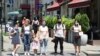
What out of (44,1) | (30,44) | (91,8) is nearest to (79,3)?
(91,8)

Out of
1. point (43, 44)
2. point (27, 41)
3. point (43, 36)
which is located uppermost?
point (43, 36)

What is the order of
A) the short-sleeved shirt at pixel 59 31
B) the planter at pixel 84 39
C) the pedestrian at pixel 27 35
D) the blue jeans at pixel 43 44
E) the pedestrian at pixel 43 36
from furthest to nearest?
the planter at pixel 84 39 < the short-sleeved shirt at pixel 59 31 < the pedestrian at pixel 27 35 < the blue jeans at pixel 43 44 < the pedestrian at pixel 43 36

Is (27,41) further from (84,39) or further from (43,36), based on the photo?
(84,39)

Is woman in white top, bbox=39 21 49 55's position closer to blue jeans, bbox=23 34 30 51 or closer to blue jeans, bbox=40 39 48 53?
blue jeans, bbox=40 39 48 53

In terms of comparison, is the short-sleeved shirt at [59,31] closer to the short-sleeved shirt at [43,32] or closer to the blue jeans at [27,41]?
the short-sleeved shirt at [43,32]

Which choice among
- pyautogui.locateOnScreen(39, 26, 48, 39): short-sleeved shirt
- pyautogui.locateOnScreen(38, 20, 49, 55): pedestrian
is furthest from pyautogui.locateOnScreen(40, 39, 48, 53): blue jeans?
pyautogui.locateOnScreen(39, 26, 48, 39): short-sleeved shirt

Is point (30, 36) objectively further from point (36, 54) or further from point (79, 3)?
point (79, 3)

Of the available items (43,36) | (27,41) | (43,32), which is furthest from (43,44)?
(27,41)

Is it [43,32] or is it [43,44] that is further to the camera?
[43,44]

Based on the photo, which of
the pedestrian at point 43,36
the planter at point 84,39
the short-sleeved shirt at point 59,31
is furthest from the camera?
the planter at point 84,39

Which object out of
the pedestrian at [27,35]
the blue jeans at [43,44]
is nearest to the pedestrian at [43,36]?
the blue jeans at [43,44]

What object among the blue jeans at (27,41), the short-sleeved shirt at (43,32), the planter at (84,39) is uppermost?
the short-sleeved shirt at (43,32)

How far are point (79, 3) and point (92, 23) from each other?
3.54m

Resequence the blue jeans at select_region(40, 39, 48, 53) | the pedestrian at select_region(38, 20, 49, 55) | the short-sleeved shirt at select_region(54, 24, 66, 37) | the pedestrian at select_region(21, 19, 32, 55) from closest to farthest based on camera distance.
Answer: the pedestrian at select_region(38, 20, 49, 55)
the blue jeans at select_region(40, 39, 48, 53)
the pedestrian at select_region(21, 19, 32, 55)
the short-sleeved shirt at select_region(54, 24, 66, 37)
